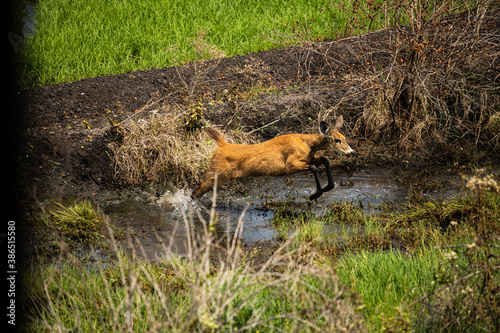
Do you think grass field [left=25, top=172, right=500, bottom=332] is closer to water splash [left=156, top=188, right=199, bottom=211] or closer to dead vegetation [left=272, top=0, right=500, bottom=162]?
water splash [left=156, top=188, right=199, bottom=211]

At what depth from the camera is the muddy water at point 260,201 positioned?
6.50m

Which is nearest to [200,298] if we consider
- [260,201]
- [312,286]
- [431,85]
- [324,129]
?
[312,286]

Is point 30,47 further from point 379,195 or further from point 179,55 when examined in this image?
point 379,195

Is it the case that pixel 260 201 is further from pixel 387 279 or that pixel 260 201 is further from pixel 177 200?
pixel 387 279

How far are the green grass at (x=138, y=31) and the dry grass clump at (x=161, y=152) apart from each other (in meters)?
2.77

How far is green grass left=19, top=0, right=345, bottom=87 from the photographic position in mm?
11328

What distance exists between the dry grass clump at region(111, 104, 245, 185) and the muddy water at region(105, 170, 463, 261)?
42 centimetres

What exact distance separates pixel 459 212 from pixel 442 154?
314 centimetres

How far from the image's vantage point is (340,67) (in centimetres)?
1200

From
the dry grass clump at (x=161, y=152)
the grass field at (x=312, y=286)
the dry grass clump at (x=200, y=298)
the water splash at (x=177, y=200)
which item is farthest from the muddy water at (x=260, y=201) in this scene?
the dry grass clump at (x=200, y=298)

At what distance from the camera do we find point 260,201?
7688mm

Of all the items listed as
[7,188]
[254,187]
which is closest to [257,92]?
Result: [254,187]

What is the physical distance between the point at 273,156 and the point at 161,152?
193 cm

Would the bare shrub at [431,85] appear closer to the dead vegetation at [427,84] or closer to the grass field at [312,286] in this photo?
the dead vegetation at [427,84]
